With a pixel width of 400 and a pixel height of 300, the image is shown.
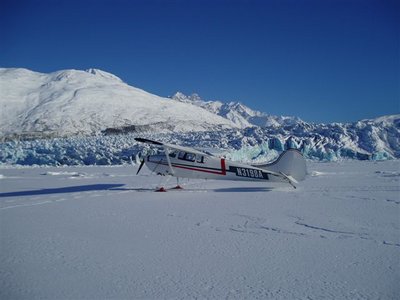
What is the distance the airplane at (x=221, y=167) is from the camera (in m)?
10.2

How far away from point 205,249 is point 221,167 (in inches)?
255

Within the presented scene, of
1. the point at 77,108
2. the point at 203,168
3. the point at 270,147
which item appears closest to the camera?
the point at 203,168

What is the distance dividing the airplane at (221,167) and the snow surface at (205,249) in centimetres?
224

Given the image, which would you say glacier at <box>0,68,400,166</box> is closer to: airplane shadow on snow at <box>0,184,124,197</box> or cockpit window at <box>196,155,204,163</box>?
cockpit window at <box>196,155,204,163</box>

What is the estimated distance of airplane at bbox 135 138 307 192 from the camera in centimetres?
1016

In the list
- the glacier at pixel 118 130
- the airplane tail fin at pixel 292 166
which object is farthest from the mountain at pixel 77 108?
the airplane tail fin at pixel 292 166

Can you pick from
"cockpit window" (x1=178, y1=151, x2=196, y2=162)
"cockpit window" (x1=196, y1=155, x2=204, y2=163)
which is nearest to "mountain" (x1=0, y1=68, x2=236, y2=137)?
"cockpit window" (x1=178, y1=151, x2=196, y2=162)

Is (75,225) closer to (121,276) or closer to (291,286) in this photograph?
(121,276)

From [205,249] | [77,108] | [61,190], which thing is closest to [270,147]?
[61,190]

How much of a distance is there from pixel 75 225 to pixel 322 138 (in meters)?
23.5

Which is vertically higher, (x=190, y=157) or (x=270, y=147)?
(x=270, y=147)

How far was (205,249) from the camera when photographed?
426 centimetres

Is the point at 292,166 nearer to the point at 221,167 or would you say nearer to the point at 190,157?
the point at 221,167

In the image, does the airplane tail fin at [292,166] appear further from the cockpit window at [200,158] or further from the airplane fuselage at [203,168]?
the cockpit window at [200,158]
